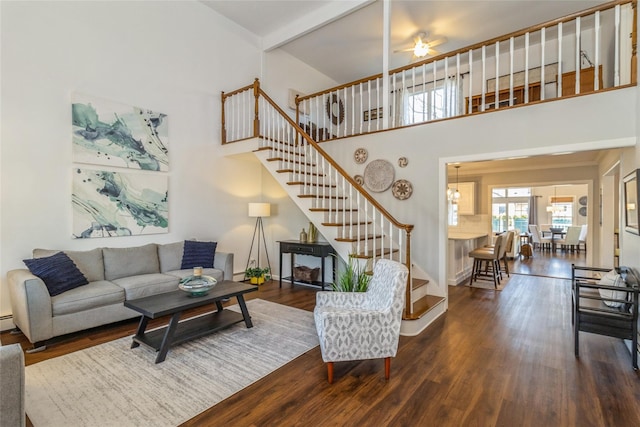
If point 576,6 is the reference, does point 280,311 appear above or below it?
below

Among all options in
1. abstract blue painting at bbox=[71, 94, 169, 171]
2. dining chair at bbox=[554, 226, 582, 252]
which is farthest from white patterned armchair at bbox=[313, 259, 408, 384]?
dining chair at bbox=[554, 226, 582, 252]

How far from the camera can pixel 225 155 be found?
18.5 feet

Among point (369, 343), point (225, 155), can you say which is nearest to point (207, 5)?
point (225, 155)

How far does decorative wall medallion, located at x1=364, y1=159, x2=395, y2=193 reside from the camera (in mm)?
5050

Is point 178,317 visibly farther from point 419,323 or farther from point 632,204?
point 632,204

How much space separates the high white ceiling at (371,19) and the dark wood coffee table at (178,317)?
484 centimetres

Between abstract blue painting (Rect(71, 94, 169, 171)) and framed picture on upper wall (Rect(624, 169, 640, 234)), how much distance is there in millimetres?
5734

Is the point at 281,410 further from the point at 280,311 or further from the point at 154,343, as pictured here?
the point at 280,311

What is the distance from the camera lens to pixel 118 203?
4301mm

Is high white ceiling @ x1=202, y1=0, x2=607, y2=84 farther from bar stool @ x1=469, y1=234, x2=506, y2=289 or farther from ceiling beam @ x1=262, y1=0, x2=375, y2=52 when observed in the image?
bar stool @ x1=469, y1=234, x2=506, y2=289

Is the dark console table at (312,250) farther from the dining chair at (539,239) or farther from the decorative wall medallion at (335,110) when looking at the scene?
the dining chair at (539,239)

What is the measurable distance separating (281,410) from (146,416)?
2.92 ft

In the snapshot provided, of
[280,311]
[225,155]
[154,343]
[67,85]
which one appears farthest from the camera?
[225,155]

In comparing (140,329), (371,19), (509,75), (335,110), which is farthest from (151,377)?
(509,75)
